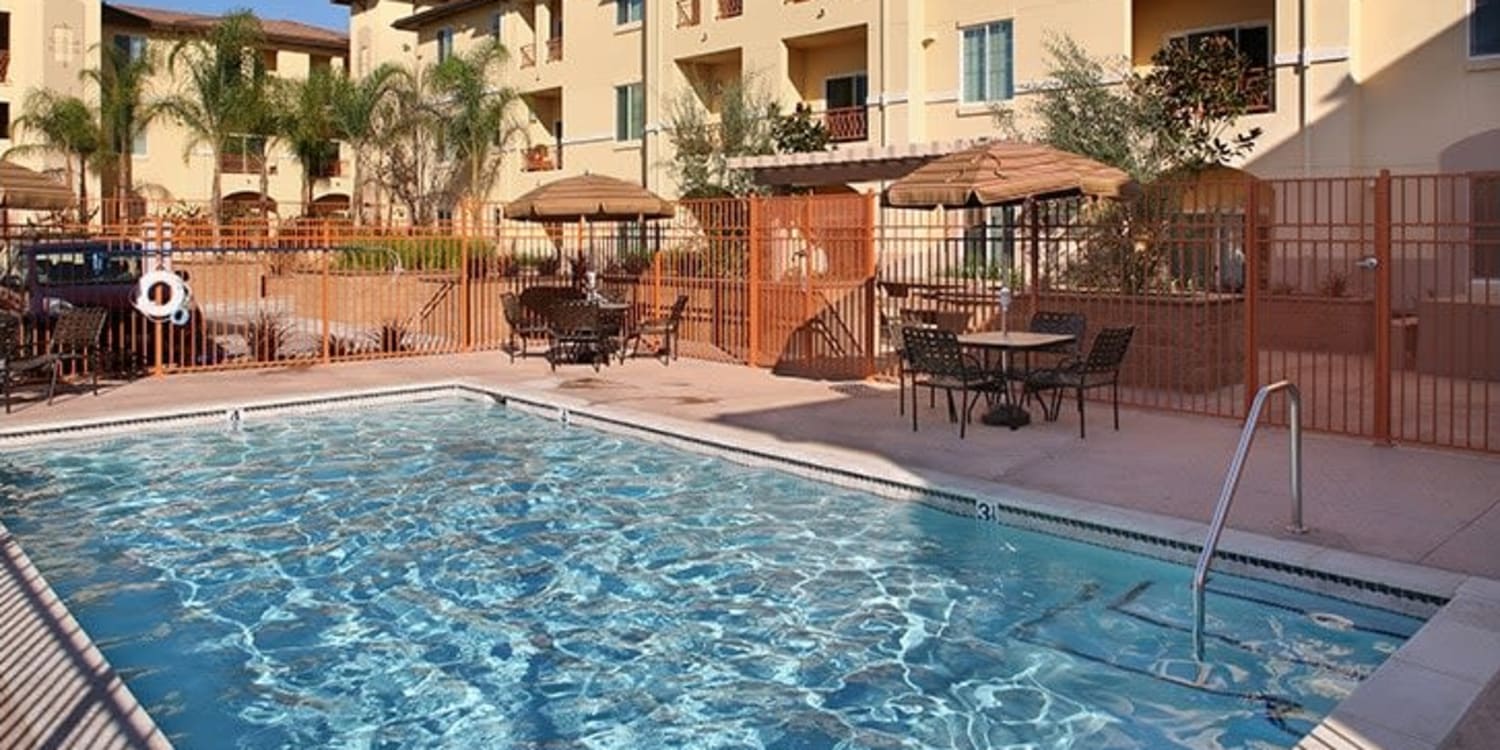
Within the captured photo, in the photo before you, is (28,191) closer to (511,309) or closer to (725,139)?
(511,309)

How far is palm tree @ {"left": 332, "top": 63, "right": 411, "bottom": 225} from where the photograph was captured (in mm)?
37969

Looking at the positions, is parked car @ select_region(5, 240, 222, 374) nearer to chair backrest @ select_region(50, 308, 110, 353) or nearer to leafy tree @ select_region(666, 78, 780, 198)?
chair backrest @ select_region(50, 308, 110, 353)

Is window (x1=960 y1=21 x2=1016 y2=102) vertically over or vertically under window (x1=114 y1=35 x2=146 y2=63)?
under

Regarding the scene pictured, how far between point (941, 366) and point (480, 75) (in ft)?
97.3

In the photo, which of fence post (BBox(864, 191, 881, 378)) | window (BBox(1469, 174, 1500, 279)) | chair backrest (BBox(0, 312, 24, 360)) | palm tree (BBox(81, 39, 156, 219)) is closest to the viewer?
chair backrest (BBox(0, 312, 24, 360))

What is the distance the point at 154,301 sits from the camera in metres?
15.2

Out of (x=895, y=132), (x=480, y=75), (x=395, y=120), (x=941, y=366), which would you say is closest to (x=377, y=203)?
(x=395, y=120)

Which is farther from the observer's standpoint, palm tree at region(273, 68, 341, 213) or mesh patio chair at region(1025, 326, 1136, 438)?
palm tree at region(273, 68, 341, 213)

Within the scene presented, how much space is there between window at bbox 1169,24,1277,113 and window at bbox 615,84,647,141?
15984 mm


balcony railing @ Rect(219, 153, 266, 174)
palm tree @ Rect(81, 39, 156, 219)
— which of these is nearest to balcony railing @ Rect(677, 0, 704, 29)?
palm tree @ Rect(81, 39, 156, 219)

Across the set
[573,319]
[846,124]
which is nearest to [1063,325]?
[573,319]

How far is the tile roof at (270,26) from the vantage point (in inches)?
1820

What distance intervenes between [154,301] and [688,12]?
20.5 meters

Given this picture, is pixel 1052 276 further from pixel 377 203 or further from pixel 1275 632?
pixel 377 203
